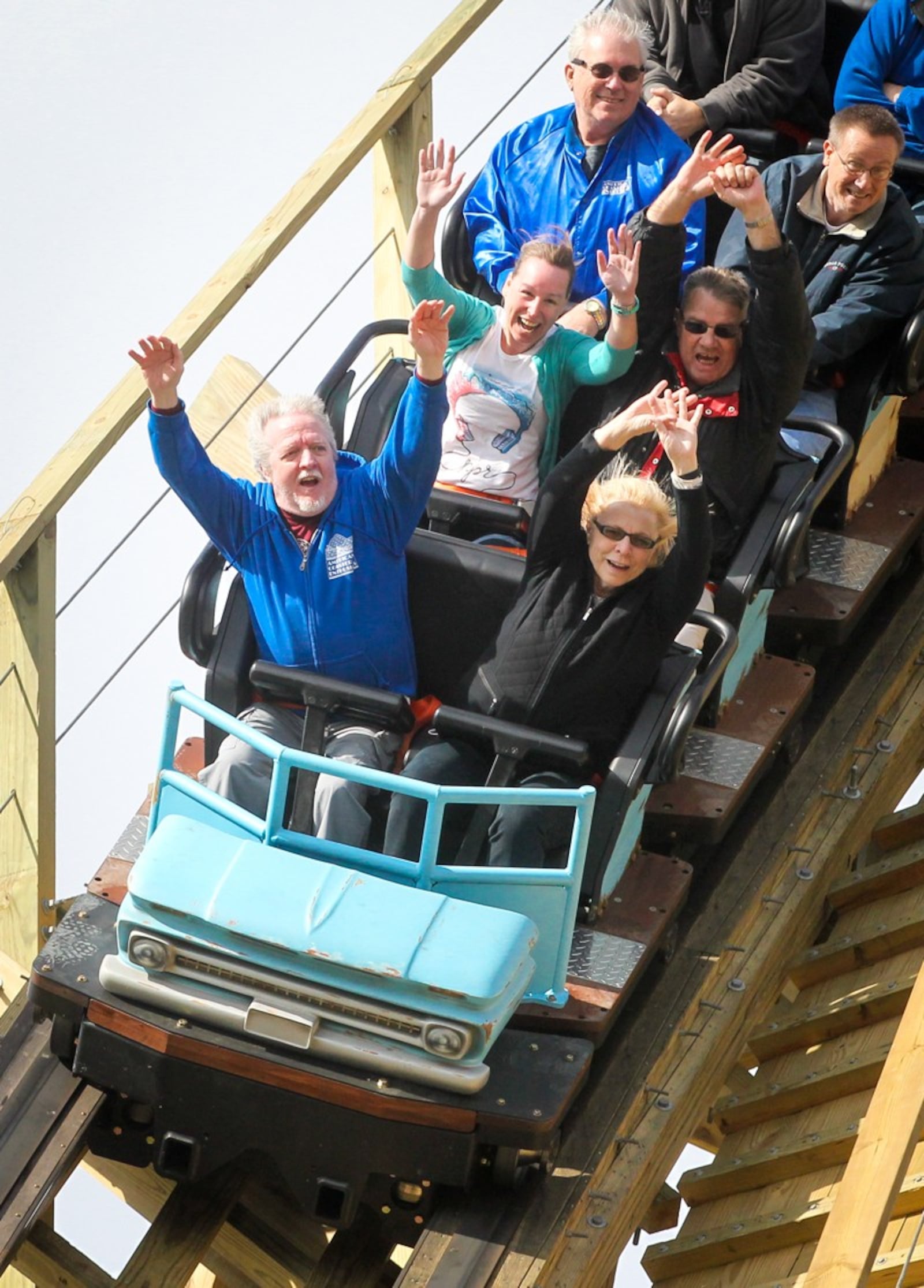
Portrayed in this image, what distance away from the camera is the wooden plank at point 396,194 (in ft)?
18.3

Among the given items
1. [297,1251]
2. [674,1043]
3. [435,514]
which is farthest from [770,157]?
[297,1251]

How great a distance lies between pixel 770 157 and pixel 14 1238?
3.22 metres

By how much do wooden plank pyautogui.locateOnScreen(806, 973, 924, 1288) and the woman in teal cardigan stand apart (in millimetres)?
1677

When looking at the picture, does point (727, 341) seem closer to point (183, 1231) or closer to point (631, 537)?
point (631, 537)

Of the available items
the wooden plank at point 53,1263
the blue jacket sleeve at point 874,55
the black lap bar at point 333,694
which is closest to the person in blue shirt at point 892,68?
the blue jacket sleeve at point 874,55

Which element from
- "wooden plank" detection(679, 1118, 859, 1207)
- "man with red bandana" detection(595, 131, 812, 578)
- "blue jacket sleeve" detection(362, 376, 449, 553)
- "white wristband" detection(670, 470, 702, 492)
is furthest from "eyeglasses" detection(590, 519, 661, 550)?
"wooden plank" detection(679, 1118, 859, 1207)

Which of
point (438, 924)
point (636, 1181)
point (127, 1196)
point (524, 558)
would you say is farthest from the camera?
point (127, 1196)

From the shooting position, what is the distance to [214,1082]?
3842mm

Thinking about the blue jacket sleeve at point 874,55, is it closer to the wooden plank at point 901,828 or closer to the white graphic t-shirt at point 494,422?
the white graphic t-shirt at point 494,422

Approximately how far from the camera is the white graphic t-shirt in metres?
4.68

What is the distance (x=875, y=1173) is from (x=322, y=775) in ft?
4.31

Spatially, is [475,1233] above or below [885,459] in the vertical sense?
below

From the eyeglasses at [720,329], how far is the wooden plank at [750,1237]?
5.48ft

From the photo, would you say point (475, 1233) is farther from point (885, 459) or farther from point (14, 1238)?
point (885, 459)
